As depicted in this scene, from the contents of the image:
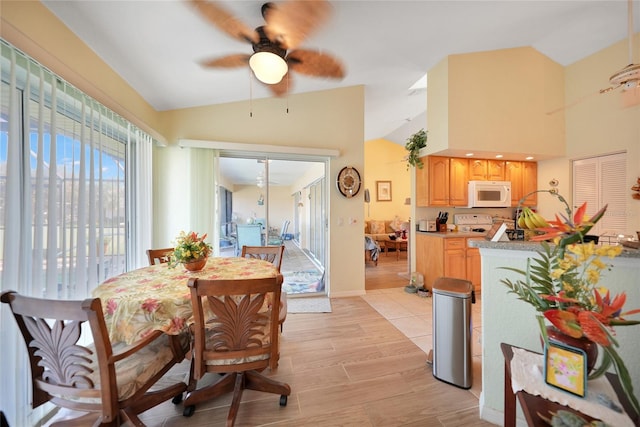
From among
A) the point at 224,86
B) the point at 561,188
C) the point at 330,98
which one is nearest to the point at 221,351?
the point at 224,86

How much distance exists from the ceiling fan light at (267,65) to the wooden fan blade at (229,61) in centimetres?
29

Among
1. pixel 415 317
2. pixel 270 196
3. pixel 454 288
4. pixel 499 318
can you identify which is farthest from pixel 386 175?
pixel 499 318

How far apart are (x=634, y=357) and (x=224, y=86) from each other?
3.92 metres

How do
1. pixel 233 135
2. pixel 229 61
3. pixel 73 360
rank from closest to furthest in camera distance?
pixel 73 360 → pixel 229 61 → pixel 233 135

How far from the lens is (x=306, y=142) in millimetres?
3586

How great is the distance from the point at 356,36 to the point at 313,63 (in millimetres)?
565

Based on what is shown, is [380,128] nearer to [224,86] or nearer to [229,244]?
[224,86]

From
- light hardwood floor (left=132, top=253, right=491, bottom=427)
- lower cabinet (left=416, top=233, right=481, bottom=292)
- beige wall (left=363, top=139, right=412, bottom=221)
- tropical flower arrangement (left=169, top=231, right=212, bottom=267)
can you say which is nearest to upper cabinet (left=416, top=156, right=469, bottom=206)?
lower cabinet (left=416, top=233, right=481, bottom=292)

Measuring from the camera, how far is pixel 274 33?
183 cm

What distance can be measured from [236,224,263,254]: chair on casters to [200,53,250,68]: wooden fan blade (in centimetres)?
223

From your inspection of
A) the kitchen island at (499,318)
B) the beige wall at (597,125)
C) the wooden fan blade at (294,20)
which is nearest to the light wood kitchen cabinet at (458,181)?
the beige wall at (597,125)

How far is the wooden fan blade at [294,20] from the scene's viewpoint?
62.0 inches

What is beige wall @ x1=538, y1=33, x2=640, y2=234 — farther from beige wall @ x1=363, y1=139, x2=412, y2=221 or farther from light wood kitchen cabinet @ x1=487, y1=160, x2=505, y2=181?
beige wall @ x1=363, y1=139, x2=412, y2=221

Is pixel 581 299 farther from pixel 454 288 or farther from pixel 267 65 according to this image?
pixel 267 65
